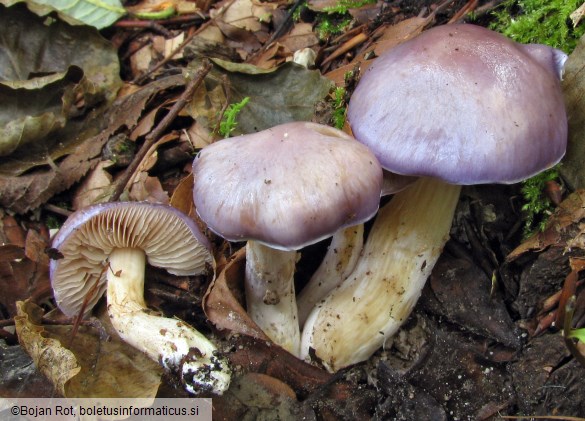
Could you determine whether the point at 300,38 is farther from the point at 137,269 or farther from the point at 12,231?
the point at 12,231

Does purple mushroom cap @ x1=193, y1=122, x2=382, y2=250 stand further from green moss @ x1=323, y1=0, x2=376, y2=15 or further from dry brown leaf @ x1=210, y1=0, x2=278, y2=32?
dry brown leaf @ x1=210, y1=0, x2=278, y2=32

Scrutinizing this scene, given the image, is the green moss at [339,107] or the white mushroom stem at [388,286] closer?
the white mushroom stem at [388,286]

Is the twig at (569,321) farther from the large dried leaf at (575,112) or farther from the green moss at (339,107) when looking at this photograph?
the green moss at (339,107)

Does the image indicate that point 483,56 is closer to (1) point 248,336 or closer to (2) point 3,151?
(1) point 248,336

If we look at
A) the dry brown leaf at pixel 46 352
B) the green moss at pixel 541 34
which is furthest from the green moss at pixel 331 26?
the dry brown leaf at pixel 46 352

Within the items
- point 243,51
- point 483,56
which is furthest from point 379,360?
point 243,51

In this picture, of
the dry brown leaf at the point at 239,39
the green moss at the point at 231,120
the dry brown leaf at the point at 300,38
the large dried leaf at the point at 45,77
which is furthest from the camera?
the dry brown leaf at the point at 239,39

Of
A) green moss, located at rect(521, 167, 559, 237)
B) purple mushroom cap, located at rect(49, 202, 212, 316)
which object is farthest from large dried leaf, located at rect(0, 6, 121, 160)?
green moss, located at rect(521, 167, 559, 237)
